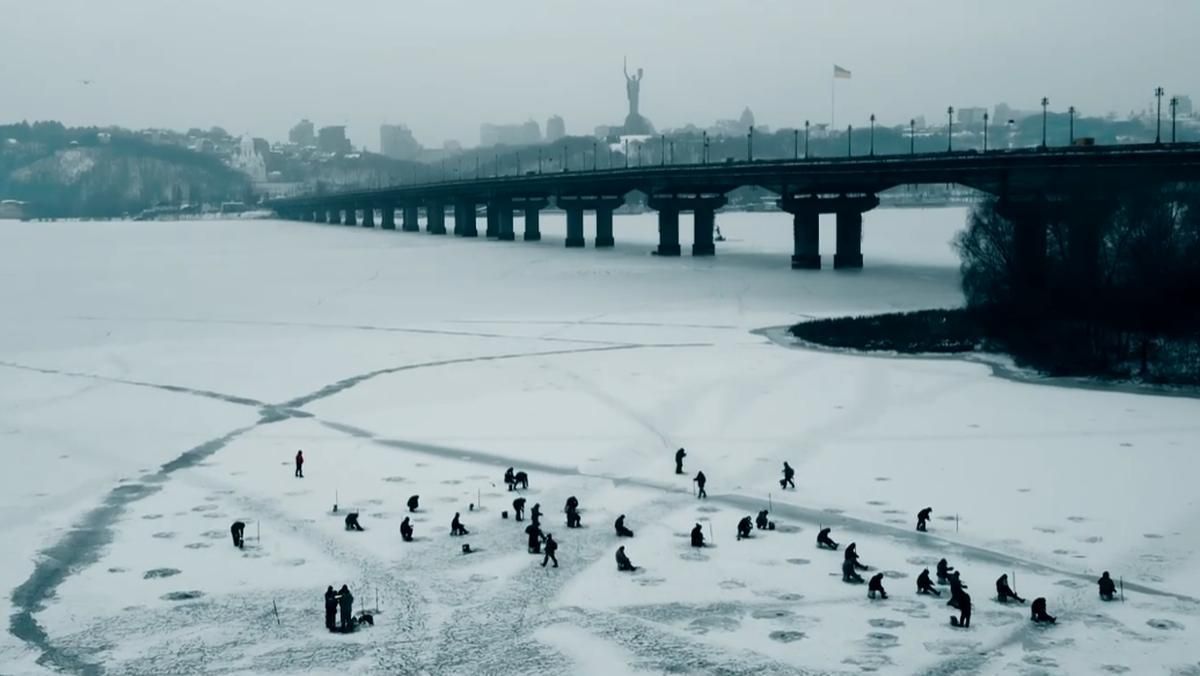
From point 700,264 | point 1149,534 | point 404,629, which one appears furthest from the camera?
point 700,264

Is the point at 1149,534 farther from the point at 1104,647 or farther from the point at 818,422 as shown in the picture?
the point at 818,422

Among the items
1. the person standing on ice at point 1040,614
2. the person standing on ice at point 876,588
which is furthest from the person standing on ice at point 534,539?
the person standing on ice at point 1040,614

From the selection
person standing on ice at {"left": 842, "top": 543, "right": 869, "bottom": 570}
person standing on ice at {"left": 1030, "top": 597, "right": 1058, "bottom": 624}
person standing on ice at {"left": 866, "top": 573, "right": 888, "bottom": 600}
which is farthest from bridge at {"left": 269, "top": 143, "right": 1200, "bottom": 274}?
person standing on ice at {"left": 1030, "top": 597, "right": 1058, "bottom": 624}

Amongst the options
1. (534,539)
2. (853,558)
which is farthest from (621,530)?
(853,558)

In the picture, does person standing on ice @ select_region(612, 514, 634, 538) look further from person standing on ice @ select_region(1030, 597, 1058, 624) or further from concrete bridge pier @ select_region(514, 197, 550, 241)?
concrete bridge pier @ select_region(514, 197, 550, 241)

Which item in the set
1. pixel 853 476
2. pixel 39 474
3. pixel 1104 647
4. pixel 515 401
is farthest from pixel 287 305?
pixel 1104 647
